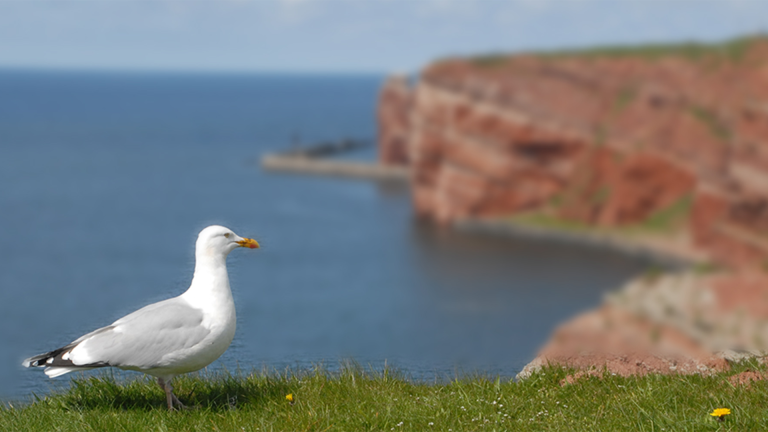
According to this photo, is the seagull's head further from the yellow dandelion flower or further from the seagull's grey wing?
the yellow dandelion flower

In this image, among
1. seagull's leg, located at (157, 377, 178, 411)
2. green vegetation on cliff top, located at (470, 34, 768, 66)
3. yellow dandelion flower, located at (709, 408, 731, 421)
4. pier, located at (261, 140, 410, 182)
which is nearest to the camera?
yellow dandelion flower, located at (709, 408, 731, 421)

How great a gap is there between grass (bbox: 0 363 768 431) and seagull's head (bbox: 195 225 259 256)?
113 centimetres

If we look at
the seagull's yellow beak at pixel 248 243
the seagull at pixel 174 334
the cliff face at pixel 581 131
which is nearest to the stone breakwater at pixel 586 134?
the cliff face at pixel 581 131

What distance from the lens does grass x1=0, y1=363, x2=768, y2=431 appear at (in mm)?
5434

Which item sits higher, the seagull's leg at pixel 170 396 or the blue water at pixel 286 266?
the seagull's leg at pixel 170 396

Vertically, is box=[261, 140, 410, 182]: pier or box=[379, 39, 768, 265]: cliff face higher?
box=[379, 39, 768, 265]: cliff face

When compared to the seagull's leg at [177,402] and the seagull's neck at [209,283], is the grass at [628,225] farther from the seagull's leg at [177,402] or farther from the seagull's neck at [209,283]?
the seagull's leg at [177,402]

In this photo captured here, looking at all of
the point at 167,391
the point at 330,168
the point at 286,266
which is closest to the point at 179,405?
the point at 167,391

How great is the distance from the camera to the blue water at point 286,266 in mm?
14825

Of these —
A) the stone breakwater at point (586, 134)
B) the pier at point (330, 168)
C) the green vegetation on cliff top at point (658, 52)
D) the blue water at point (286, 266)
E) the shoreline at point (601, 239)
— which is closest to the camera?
the blue water at point (286, 266)

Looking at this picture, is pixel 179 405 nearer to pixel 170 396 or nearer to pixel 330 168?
pixel 170 396

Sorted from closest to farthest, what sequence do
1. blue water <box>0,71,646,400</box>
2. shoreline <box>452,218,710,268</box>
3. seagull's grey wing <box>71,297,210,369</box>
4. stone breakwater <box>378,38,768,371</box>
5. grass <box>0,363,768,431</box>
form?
1. grass <box>0,363,768,431</box>
2. seagull's grey wing <box>71,297,210,369</box>
3. blue water <box>0,71,646,400</box>
4. shoreline <box>452,218,710,268</box>
5. stone breakwater <box>378,38,768,371</box>

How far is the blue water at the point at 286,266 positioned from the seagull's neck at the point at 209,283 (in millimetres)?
929

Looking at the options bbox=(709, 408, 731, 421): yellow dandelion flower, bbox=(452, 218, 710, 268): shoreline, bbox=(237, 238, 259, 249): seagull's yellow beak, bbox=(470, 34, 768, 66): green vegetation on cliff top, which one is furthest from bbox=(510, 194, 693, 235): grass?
bbox=(237, 238, 259, 249): seagull's yellow beak
